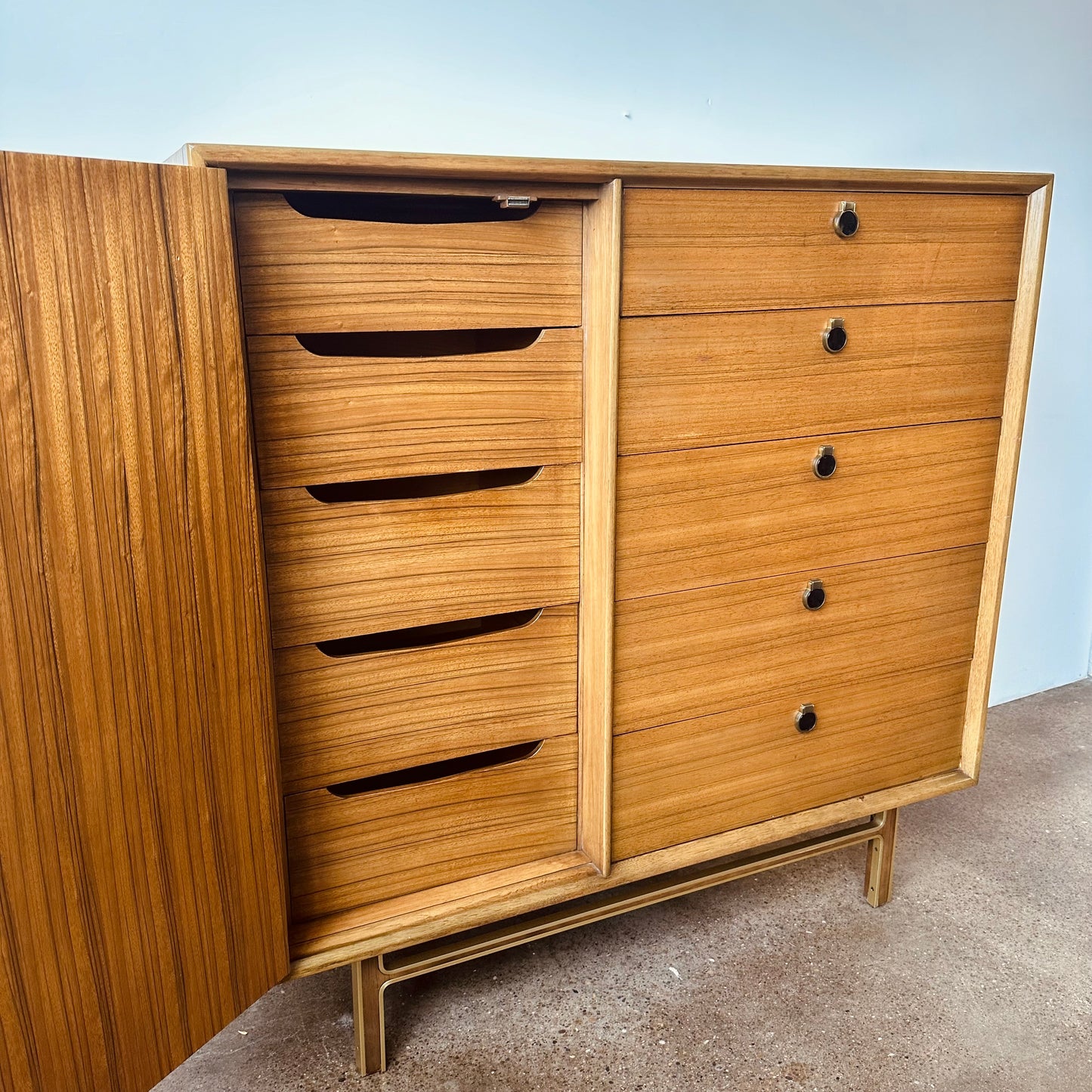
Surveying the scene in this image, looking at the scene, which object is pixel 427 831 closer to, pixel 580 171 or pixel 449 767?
pixel 449 767

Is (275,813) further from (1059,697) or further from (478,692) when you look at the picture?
(1059,697)

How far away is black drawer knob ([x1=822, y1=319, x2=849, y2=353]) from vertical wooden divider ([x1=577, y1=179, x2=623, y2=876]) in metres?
0.31

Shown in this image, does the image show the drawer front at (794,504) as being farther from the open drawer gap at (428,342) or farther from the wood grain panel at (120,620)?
the wood grain panel at (120,620)

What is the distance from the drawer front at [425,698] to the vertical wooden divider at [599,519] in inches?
1.2

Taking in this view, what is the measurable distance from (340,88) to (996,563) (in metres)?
1.16

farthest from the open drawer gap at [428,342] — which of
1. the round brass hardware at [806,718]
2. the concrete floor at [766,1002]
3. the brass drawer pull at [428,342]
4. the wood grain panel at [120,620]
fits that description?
the concrete floor at [766,1002]

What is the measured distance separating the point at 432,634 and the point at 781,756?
1.77ft

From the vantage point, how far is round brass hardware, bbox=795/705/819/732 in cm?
135

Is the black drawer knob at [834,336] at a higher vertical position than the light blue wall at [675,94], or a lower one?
lower

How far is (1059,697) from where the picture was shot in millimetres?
2387

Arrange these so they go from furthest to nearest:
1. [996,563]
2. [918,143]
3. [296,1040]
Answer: [918,143]
[996,563]
[296,1040]

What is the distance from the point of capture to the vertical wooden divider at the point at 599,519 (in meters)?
1.07

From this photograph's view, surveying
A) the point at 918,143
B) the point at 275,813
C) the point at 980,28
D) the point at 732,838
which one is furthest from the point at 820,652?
the point at 980,28

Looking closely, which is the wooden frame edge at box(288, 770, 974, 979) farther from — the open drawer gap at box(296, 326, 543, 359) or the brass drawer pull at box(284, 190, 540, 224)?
the brass drawer pull at box(284, 190, 540, 224)
